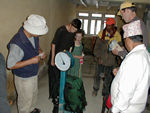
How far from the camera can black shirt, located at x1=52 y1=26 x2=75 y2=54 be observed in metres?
2.24

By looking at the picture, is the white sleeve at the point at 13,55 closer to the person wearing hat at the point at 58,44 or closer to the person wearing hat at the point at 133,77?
the person wearing hat at the point at 58,44

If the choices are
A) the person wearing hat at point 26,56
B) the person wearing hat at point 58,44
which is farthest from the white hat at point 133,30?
the person wearing hat at point 58,44

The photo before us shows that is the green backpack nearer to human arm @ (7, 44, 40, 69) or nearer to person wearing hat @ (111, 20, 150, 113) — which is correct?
human arm @ (7, 44, 40, 69)

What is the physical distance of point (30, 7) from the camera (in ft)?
9.20

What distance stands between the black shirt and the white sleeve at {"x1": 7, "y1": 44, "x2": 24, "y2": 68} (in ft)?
2.73

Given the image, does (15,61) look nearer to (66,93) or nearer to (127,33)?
(66,93)

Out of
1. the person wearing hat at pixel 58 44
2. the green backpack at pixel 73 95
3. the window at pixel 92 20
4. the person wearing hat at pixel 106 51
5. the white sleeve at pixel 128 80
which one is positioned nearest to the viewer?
the white sleeve at pixel 128 80

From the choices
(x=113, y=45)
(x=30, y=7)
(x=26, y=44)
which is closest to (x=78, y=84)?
(x=113, y=45)

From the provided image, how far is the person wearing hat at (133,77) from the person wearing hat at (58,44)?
113cm

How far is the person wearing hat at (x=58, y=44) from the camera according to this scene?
87.9 inches

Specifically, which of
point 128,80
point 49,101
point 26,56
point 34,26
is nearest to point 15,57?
point 26,56

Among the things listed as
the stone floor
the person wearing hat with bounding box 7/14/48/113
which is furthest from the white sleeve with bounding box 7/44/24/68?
the stone floor

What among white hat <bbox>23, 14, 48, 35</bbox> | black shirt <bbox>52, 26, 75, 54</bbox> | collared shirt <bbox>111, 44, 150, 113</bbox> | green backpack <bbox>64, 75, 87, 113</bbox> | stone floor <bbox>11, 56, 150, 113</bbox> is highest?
white hat <bbox>23, 14, 48, 35</bbox>

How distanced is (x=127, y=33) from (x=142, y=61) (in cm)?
28
